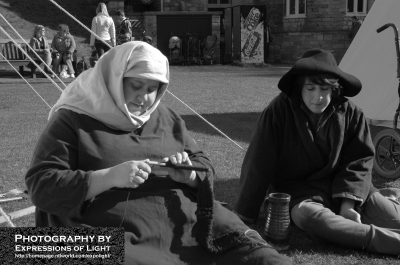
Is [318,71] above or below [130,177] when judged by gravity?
above

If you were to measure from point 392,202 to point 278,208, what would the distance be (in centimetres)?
84

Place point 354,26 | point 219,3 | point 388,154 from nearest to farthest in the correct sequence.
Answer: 1. point 388,154
2. point 354,26
3. point 219,3

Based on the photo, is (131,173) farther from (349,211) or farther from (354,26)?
(354,26)

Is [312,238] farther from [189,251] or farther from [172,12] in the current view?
[172,12]

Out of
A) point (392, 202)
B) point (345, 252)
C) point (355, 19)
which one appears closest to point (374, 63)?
point (392, 202)

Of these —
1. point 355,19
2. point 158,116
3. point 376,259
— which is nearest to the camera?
point 158,116

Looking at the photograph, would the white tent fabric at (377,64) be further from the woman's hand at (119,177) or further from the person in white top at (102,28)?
the person in white top at (102,28)

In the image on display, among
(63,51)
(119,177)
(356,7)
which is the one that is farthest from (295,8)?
(119,177)

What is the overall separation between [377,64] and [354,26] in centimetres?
1548

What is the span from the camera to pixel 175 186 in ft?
9.34

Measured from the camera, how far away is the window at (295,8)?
24061mm

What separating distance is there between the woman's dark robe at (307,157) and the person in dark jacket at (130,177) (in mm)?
1008

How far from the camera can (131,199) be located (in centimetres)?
267

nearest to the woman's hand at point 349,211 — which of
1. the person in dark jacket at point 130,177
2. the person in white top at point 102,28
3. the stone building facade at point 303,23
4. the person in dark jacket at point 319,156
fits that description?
the person in dark jacket at point 319,156
